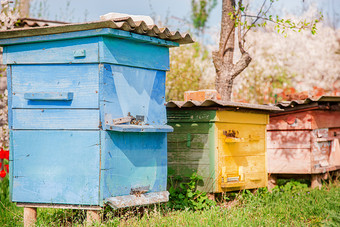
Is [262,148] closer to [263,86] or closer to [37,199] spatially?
[37,199]

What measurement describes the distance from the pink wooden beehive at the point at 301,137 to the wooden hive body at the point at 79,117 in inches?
120

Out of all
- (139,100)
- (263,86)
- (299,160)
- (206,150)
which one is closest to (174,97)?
(263,86)

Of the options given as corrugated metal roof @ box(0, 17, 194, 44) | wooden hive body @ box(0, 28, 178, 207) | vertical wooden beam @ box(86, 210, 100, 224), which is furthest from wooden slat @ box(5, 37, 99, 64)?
vertical wooden beam @ box(86, 210, 100, 224)

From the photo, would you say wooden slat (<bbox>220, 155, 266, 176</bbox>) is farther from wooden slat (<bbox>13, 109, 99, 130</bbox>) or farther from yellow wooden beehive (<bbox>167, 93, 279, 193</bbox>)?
wooden slat (<bbox>13, 109, 99, 130</bbox>)

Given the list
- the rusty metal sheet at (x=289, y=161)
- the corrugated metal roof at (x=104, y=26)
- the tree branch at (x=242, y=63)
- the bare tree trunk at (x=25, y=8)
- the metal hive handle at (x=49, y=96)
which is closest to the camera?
the corrugated metal roof at (x=104, y=26)

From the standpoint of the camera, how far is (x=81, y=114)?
3818 mm

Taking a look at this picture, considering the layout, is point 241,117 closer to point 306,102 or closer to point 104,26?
point 306,102

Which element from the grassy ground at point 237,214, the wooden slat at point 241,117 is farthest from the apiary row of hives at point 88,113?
the wooden slat at point 241,117

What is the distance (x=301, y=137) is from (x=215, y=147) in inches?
84.7

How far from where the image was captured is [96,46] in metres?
3.79

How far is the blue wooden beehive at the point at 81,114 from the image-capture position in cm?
378

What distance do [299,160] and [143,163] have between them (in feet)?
10.9

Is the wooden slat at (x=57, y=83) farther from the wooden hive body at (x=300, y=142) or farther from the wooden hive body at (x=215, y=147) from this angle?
the wooden hive body at (x=300, y=142)

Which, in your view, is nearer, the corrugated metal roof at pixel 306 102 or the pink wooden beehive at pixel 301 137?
the corrugated metal roof at pixel 306 102
